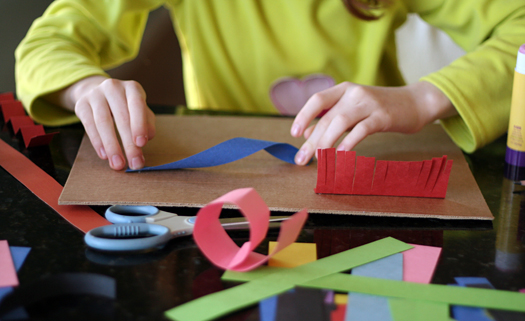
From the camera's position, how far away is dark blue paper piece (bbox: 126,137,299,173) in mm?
550

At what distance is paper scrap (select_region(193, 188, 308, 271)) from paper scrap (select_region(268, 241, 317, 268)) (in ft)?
0.04

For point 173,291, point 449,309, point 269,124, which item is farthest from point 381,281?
point 269,124

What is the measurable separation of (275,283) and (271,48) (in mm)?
682

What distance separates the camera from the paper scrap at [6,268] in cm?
35

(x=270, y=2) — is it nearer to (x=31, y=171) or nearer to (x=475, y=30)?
(x=475, y=30)

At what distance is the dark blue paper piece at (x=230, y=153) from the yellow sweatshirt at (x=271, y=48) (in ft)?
0.83

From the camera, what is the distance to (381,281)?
14.4 inches

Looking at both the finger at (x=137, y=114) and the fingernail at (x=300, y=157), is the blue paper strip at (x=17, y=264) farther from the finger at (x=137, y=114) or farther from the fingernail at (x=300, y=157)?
the fingernail at (x=300, y=157)

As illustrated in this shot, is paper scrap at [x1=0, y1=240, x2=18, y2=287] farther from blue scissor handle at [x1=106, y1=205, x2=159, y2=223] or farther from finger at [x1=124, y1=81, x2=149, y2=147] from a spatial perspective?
finger at [x1=124, y1=81, x2=149, y2=147]

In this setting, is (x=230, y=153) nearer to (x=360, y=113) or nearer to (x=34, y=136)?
(x=360, y=113)

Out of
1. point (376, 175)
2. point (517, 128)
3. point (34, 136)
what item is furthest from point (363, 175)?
point (34, 136)

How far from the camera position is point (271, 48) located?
954 millimetres

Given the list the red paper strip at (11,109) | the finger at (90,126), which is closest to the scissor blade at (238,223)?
the finger at (90,126)

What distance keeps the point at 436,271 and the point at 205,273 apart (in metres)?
0.19
